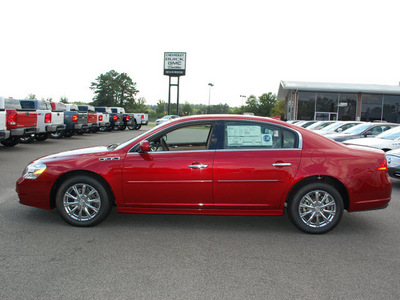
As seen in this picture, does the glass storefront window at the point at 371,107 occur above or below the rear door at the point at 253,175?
above

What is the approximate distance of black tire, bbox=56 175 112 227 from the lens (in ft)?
16.0

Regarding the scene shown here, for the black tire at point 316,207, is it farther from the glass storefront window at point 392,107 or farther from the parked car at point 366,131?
the glass storefront window at point 392,107

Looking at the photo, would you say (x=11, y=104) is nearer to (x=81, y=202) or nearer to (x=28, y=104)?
(x=28, y=104)

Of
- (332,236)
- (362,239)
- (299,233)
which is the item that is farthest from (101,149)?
(362,239)

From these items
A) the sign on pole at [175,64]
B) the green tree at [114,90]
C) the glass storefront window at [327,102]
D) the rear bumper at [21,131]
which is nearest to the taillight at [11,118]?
the rear bumper at [21,131]

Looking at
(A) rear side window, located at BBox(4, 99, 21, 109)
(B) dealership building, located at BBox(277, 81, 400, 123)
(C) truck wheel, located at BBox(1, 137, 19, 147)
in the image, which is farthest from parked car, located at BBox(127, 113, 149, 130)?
(C) truck wheel, located at BBox(1, 137, 19, 147)

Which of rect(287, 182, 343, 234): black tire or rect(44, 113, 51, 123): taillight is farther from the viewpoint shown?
rect(44, 113, 51, 123): taillight

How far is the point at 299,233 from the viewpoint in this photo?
4.90m

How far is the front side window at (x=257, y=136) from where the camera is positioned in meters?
4.95

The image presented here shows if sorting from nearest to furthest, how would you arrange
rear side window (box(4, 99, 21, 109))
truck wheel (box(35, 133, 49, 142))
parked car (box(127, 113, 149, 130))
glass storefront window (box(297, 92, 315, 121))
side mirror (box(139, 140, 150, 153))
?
side mirror (box(139, 140, 150, 153)) → rear side window (box(4, 99, 21, 109)) → truck wheel (box(35, 133, 49, 142)) → parked car (box(127, 113, 149, 130)) → glass storefront window (box(297, 92, 315, 121))

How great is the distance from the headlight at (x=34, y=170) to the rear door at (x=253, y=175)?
238cm

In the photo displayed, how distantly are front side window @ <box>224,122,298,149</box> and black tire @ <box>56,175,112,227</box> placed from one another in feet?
6.15

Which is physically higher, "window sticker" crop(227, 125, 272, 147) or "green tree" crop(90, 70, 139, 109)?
"green tree" crop(90, 70, 139, 109)

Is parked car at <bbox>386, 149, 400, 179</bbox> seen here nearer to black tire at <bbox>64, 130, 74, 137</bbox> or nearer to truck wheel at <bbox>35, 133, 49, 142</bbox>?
truck wheel at <bbox>35, 133, 49, 142</bbox>
